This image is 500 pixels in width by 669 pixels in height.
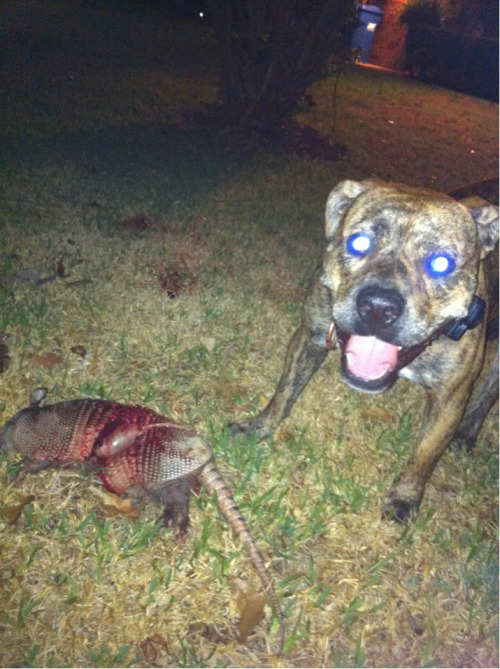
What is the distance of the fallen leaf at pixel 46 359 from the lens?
11.2 feet

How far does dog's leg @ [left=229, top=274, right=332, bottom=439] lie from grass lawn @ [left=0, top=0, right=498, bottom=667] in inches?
4.8

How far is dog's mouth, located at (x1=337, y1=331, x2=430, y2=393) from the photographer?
256 cm

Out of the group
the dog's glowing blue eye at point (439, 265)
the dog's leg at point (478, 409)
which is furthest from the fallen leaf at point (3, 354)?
the dog's leg at point (478, 409)

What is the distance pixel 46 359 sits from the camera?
3.45 meters

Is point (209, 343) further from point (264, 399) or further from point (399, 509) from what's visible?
point (399, 509)

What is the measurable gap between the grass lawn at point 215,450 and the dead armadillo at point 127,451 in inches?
3.9

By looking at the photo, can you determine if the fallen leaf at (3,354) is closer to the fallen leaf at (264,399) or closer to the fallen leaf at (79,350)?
the fallen leaf at (79,350)

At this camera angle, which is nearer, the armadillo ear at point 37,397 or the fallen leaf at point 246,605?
the fallen leaf at point 246,605

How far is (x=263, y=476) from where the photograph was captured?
296 cm

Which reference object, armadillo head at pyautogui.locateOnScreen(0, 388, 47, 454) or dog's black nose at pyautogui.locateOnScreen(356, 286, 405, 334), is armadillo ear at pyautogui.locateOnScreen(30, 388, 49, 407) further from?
dog's black nose at pyautogui.locateOnScreen(356, 286, 405, 334)

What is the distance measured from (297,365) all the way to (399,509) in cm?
94

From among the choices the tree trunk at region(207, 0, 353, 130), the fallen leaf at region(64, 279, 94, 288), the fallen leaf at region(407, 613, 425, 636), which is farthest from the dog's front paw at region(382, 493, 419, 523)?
the tree trunk at region(207, 0, 353, 130)

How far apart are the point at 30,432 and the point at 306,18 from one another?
7.98 meters

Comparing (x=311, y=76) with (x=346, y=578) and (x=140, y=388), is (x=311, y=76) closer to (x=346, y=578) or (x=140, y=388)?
(x=140, y=388)
